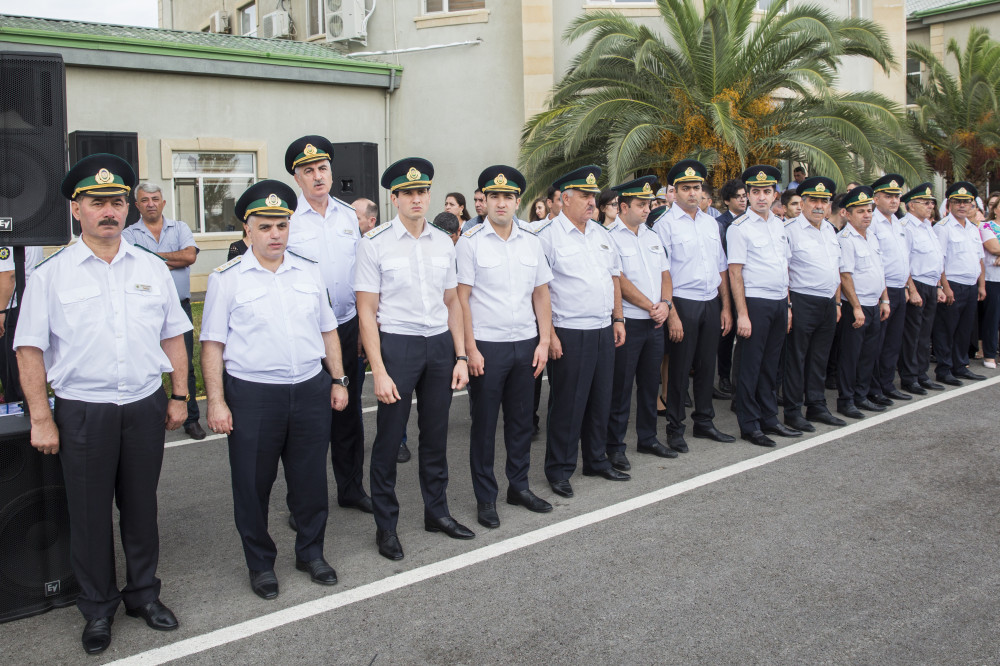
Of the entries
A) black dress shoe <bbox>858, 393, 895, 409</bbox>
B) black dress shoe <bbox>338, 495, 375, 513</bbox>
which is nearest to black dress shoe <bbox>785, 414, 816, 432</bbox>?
black dress shoe <bbox>858, 393, 895, 409</bbox>

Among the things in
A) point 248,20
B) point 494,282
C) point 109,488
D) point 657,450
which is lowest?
point 657,450

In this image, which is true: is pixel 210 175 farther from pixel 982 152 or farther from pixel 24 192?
pixel 982 152

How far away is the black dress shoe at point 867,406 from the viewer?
8086mm

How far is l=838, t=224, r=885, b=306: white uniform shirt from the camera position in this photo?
801 cm

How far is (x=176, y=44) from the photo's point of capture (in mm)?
16312

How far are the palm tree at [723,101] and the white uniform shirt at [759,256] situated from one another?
20.8 ft

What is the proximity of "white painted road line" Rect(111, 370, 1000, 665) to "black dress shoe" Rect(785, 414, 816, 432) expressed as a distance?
0.73ft

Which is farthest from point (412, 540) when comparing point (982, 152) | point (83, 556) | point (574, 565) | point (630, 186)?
point (982, 152)

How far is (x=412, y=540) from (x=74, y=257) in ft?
7.78

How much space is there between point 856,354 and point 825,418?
0.80 meters

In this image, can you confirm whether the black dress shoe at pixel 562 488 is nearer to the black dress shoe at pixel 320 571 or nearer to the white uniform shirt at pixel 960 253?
the black dress shoe at pixel 320 571

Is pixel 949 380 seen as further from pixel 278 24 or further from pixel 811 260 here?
pixel 278 24

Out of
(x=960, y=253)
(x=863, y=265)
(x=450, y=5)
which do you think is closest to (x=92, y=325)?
(x=863, y=265)

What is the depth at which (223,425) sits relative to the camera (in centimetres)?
421
